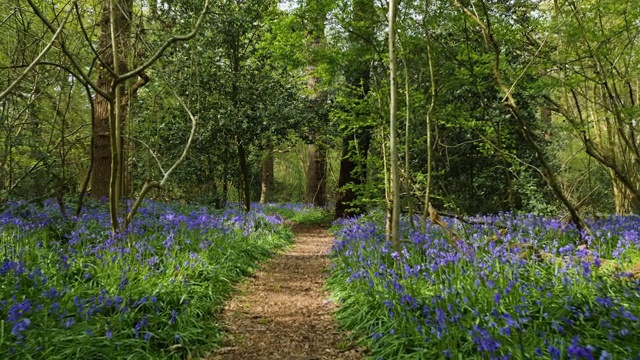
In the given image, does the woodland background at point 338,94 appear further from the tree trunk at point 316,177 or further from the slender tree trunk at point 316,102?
the tree trunk at point 316,177

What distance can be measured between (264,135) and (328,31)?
3372 mm

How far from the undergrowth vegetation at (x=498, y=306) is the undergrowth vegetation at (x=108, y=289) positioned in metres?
1.48

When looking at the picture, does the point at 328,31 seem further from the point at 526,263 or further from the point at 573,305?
the point at 573,305

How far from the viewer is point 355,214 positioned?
11320 millimetres

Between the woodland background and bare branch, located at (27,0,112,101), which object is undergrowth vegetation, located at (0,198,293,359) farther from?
bare branch, located at (27,0,112,101)

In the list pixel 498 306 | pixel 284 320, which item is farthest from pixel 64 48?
pixel 498 306

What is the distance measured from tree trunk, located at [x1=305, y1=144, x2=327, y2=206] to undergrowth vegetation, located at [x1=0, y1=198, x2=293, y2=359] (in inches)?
350

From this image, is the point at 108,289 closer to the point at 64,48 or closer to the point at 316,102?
the point at 64,48

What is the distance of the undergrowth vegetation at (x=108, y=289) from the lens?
8.80ft

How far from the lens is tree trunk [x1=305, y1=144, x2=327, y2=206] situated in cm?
1516

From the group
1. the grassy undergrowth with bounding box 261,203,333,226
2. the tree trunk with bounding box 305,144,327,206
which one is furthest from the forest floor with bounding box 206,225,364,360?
the tree trunk with bounding box 305,144,327,206

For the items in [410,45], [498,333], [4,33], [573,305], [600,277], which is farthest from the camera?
[4,33]

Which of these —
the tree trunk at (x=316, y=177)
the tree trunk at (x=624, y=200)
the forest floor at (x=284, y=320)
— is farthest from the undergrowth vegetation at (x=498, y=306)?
the tree trunk at (x=316, y=177)

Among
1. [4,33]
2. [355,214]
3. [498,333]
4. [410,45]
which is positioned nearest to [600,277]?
[498,333]
